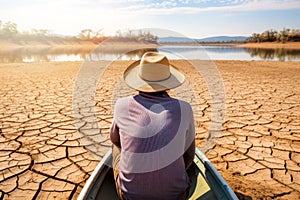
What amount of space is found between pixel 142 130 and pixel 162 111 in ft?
0.46

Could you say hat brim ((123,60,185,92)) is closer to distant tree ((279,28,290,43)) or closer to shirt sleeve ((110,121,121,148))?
shirt sleeve ((110,121,121,148))

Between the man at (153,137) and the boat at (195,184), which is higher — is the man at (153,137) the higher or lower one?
the higher one

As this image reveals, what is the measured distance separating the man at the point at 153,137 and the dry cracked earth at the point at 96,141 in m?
0.89

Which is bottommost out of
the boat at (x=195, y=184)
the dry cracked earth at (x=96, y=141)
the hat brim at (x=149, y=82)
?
the dry cracked earth at (x=96, y=141)

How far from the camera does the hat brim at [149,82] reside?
129cm

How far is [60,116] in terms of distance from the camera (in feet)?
12.0

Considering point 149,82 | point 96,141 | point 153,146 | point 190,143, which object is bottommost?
point 96,141

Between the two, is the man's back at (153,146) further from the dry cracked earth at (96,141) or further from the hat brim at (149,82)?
the dry cracked earth at (96,141)

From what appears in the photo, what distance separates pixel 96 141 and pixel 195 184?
4.85 ft

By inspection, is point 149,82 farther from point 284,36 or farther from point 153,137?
point 284,36

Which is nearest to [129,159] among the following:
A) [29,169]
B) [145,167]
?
[145,167]

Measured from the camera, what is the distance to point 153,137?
1152 mm

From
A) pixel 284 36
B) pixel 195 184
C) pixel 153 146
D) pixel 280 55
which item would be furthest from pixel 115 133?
pixel 284 36

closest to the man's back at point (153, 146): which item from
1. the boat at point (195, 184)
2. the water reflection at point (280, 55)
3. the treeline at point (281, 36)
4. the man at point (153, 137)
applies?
the man at point (153, 137)
